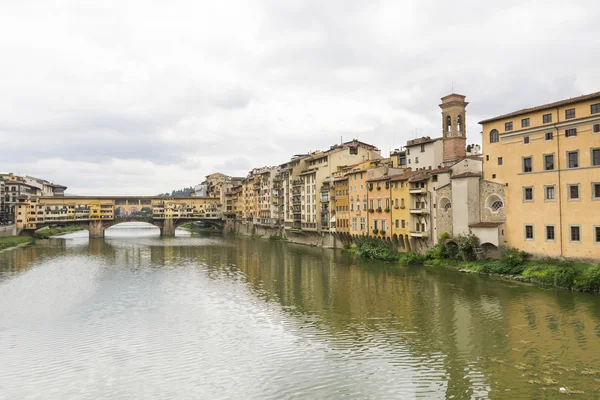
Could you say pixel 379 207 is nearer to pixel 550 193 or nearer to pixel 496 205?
pixel 496 205

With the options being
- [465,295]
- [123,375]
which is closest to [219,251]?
[465,295]

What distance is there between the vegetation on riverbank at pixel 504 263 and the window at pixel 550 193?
157 inches

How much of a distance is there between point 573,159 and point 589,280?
26.8ft

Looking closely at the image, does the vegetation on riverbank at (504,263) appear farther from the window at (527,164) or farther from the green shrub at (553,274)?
the window at (527,164)

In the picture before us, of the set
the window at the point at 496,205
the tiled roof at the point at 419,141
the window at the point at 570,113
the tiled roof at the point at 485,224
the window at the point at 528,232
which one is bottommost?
the window at the point at 528,232

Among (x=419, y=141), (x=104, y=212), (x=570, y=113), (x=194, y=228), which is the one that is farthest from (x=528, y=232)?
(x=194, y=228)

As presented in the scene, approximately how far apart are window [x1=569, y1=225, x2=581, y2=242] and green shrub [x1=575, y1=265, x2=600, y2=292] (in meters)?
2.91

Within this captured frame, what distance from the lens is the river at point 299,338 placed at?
47.2ft

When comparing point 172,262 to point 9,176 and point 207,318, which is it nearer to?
point 207,318

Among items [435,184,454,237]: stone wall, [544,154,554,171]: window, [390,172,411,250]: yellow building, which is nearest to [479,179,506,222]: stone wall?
[435,184,454,237]: stone wall

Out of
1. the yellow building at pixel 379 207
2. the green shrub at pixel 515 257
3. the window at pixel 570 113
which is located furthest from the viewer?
the yellow building at pixel 379 207

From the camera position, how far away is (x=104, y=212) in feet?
283

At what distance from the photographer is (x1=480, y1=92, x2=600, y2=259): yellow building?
28031 mm

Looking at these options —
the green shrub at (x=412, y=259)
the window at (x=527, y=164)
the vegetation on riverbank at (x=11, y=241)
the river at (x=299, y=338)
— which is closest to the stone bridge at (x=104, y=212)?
the vegetation on riverbank at (x=11, y=241)
